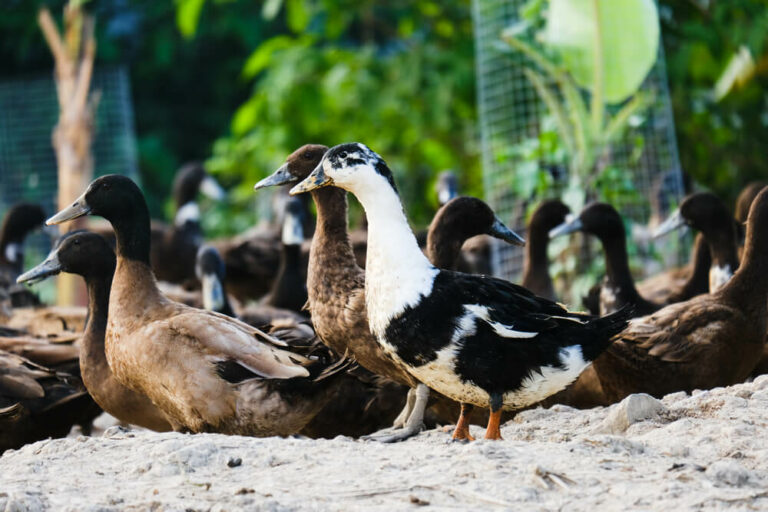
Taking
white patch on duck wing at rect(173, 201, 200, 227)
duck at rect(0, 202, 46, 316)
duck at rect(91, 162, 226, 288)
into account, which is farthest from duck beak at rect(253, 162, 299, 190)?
white patch on duck wing at rect(173, 201, 200, 227)

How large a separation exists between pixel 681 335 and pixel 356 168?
2.28 metres

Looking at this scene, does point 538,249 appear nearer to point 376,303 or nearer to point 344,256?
point 344,256

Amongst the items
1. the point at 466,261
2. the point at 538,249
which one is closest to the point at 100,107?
the point at 466,261

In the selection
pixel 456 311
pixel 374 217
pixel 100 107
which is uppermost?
pixel 100 107

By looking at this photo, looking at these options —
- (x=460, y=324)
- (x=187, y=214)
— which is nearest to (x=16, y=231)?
(x=187, y=214)

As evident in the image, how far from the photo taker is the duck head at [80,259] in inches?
263

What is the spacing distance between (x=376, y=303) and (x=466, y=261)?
197 inches

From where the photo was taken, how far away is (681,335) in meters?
6.45

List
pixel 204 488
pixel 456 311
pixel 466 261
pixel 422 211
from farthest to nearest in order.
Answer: pixel 422 211 < pixel 466 261 < pixel 456 311 < pixel 204 488

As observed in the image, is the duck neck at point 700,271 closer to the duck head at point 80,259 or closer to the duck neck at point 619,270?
the duck neck at point 619,270

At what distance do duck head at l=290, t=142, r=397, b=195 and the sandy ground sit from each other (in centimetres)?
119

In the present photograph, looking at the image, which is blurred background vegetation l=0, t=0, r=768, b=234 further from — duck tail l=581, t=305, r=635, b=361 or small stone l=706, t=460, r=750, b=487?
small stone l=706, t=460, r=750, b=487

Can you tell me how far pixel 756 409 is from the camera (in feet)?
16.5

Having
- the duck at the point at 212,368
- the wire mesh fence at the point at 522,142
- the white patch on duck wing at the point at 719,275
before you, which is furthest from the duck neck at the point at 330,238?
the wire mesh fence at the point at 522,142
